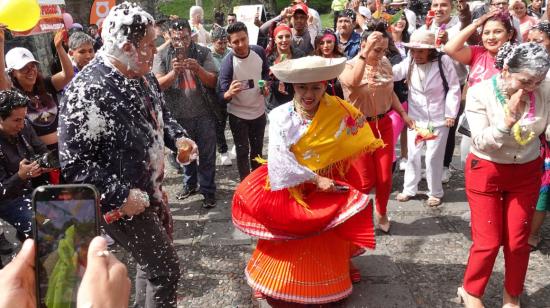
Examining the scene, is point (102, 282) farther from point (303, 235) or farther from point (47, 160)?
point (47, 160)

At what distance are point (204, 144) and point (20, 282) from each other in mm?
4202

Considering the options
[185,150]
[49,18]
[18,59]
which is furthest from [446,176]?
[49,18]

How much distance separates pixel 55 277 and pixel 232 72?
4.27 meters

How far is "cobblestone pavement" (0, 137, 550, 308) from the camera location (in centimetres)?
346

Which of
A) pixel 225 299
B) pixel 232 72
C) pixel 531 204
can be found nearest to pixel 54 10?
pixel 232 72

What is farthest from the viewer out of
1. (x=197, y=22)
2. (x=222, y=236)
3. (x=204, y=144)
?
(x=197, y=22)

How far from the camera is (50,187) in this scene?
129cm

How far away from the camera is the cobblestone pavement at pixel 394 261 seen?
346 cm

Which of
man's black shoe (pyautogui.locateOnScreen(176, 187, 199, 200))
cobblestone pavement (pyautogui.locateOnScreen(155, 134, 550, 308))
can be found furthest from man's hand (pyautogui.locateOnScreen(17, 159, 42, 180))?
man's black shoe (pyautogui.locateOnScreen(176, 187, 199, 200))

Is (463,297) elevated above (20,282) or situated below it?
below

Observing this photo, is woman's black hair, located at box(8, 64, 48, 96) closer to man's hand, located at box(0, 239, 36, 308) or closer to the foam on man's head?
the foam on man's head

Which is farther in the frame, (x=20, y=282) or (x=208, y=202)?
(x=208, y=202)

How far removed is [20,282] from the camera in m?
0.95

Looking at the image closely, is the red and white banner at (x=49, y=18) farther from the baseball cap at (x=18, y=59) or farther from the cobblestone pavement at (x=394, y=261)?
the cobblestone pavement at (x=394, y=261)
